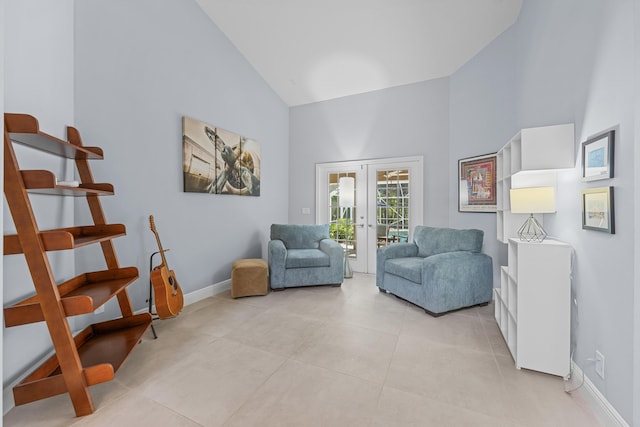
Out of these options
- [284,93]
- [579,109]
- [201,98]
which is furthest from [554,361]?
[284,93]

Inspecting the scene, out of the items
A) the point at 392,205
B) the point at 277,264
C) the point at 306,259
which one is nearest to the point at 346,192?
the point at 392,205

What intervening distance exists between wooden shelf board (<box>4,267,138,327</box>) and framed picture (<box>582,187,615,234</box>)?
2.72m

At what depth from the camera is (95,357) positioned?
70.0 inches

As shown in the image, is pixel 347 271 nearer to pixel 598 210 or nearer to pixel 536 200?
pixel 536 200

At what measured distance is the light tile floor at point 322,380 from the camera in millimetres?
1442

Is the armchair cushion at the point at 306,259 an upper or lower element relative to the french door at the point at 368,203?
lower

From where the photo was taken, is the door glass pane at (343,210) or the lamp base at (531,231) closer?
the lamp base at (531,231)

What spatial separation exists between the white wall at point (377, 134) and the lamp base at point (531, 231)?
160cm

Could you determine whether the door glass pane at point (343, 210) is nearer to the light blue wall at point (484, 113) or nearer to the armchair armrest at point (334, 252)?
the armchair armrest at point (334, 252)

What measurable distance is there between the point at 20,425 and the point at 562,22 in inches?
166

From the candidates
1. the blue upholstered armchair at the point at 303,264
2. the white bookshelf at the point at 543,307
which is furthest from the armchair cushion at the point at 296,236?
the white bookshelf at the point at 543,307

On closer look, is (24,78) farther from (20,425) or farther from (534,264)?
(534,264)

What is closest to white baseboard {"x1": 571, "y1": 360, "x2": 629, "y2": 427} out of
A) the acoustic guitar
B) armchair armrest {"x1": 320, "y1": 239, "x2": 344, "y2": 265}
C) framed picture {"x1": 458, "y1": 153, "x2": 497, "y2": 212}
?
framed picture {"x1": 458, "y1": 153, "x2": 497, "y2": 212}

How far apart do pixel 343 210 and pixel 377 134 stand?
54.3 inches
